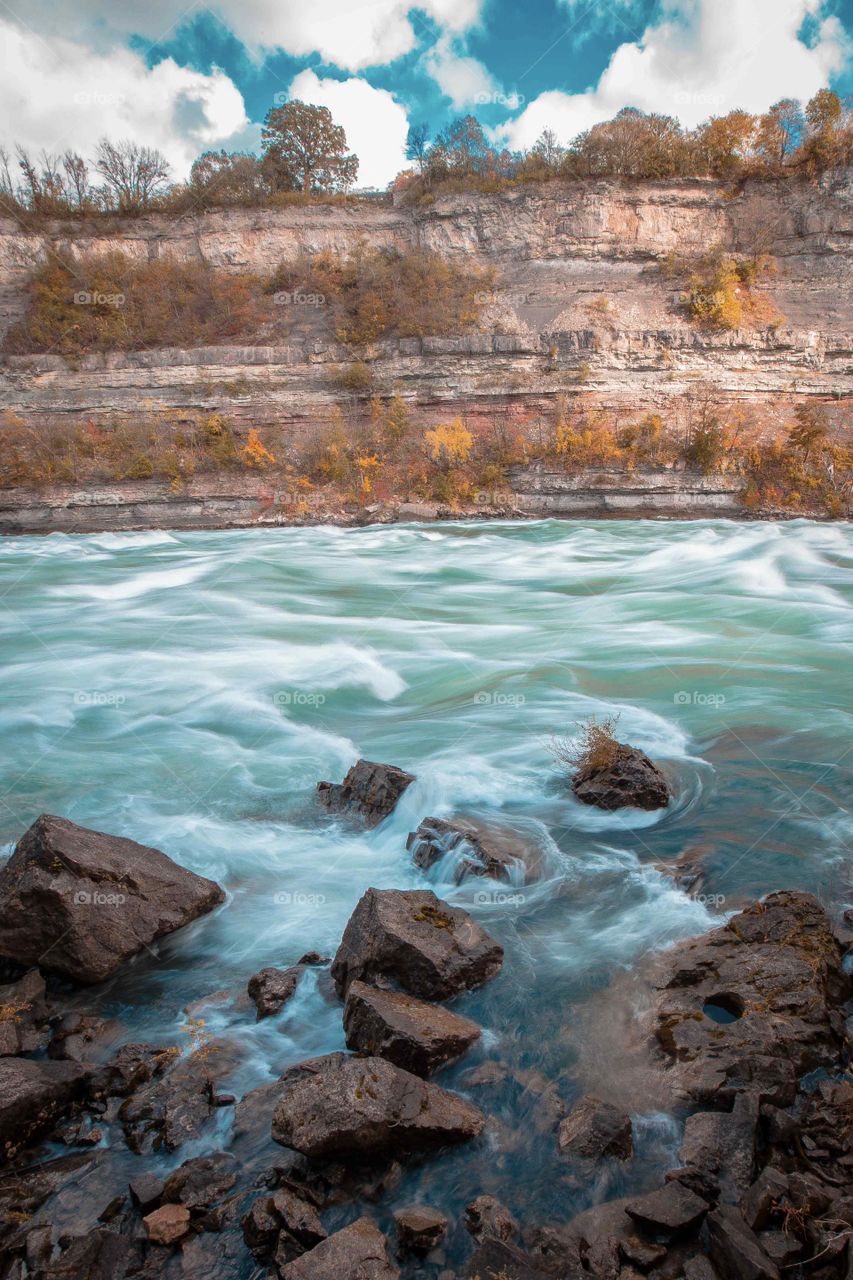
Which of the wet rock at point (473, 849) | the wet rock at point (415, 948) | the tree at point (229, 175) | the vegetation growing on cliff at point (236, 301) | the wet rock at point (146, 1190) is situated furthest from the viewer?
A: the tree at point (229, 175)

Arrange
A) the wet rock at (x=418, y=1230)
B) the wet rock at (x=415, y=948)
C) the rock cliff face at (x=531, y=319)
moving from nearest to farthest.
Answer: the wet rock at (x=418, y=1230) → the wet rock at (x=415, y=948) → the rock cliff face at (x=531, y=319)

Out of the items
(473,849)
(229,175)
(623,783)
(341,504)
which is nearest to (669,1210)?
(473,849)

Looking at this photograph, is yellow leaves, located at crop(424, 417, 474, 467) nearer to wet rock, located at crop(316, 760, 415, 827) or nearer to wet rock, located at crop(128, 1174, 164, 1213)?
wet rock, located at crop(316, 760, 415, 827)

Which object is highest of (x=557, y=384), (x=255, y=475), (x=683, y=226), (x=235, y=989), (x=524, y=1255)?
(x=683, y=226)

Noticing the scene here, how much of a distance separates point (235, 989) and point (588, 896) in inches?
99.5

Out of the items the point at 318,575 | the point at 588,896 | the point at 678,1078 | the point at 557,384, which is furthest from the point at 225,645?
the point at 557,384

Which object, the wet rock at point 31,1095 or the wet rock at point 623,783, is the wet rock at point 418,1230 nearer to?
the wet rock at point 31,1095

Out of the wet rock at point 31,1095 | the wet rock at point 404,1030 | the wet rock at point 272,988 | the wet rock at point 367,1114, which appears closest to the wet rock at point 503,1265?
the wet rock at point 367,1114

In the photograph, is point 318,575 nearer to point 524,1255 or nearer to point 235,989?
point 235,989

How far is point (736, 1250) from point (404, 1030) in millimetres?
1603

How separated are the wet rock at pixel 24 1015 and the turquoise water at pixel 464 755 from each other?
30 centimetres

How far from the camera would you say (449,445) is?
96.1 feet

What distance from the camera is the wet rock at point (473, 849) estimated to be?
209 inches

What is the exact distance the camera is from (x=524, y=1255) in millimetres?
2512
